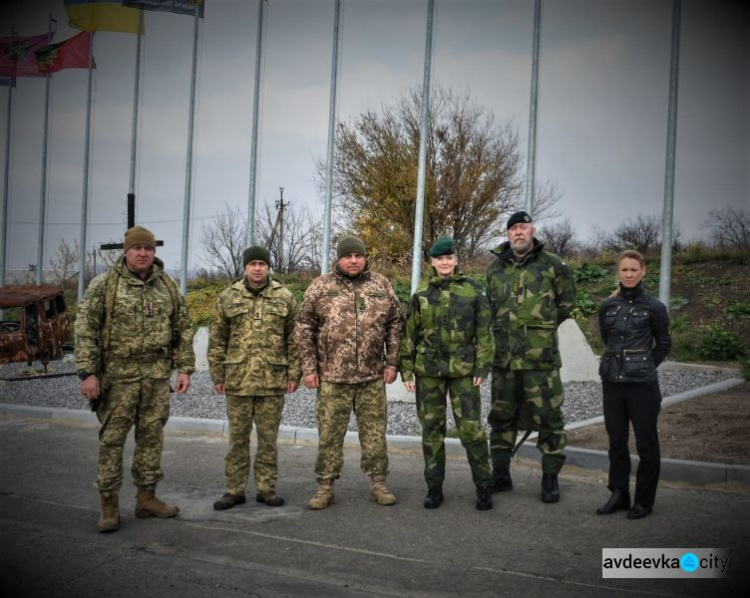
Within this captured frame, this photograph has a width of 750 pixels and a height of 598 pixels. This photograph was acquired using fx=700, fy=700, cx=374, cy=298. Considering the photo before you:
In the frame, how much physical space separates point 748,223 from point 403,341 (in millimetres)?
22812

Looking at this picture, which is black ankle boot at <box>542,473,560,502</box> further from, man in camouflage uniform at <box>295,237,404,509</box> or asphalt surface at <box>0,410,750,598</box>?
man in camouflage uniform at <box>295,237,404,509</box>

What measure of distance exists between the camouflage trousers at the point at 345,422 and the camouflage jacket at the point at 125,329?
1.16m

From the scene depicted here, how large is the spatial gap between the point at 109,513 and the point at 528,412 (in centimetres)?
337

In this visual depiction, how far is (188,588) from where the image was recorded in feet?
12.9

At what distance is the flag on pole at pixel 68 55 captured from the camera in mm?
21859

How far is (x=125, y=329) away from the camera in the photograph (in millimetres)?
5312

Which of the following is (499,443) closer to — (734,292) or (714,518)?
(714,518)

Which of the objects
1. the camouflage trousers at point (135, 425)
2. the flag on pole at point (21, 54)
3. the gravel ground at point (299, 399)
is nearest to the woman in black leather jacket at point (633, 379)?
the gravel ground at point (299, 399)

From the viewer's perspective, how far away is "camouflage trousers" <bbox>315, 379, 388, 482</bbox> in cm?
574

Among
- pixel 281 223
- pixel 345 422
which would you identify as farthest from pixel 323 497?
pixel 281 223

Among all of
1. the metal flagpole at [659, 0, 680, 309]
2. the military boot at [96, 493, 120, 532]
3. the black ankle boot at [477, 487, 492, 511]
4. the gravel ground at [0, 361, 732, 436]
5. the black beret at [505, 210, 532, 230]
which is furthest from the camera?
the metal flagpole at [659, 0, 680, 309]

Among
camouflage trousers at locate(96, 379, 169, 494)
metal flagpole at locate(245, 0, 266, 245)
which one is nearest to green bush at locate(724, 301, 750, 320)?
metal flagpole at locate(245, 0, 266, 245)

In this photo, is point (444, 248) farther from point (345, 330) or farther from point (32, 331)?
point (32, 331)

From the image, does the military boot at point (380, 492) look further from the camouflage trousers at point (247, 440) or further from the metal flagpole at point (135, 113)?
the metal flagpole at point (135, 113)
